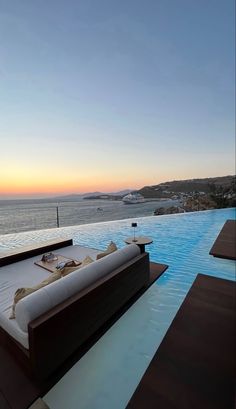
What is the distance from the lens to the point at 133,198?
702 inches

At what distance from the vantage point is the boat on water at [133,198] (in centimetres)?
1762

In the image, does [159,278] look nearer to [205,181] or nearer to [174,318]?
[174,318]

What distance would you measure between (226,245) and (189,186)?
11.7m

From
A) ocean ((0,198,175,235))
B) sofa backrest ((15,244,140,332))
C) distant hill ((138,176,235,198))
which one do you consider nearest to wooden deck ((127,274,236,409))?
sofa backrest ((15,244,140,332))

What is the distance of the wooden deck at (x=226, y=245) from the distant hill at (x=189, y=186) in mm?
8636

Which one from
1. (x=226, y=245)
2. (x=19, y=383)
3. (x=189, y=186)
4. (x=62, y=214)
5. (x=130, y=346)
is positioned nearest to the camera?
(x=19, y=383)

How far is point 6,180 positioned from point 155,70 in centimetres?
813

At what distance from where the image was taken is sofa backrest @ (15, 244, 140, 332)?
129 centimetres

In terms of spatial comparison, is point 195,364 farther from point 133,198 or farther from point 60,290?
point 133,198

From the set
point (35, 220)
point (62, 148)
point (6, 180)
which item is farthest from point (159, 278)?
point (6, 180)

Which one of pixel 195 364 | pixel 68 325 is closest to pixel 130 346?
pixel 195 364

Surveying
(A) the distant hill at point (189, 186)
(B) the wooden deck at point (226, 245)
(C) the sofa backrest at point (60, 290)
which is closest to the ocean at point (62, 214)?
(A) the distant hill at point (189, 186)

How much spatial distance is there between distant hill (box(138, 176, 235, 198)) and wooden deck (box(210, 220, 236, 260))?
28.3ft

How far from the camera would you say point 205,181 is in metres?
13.6
